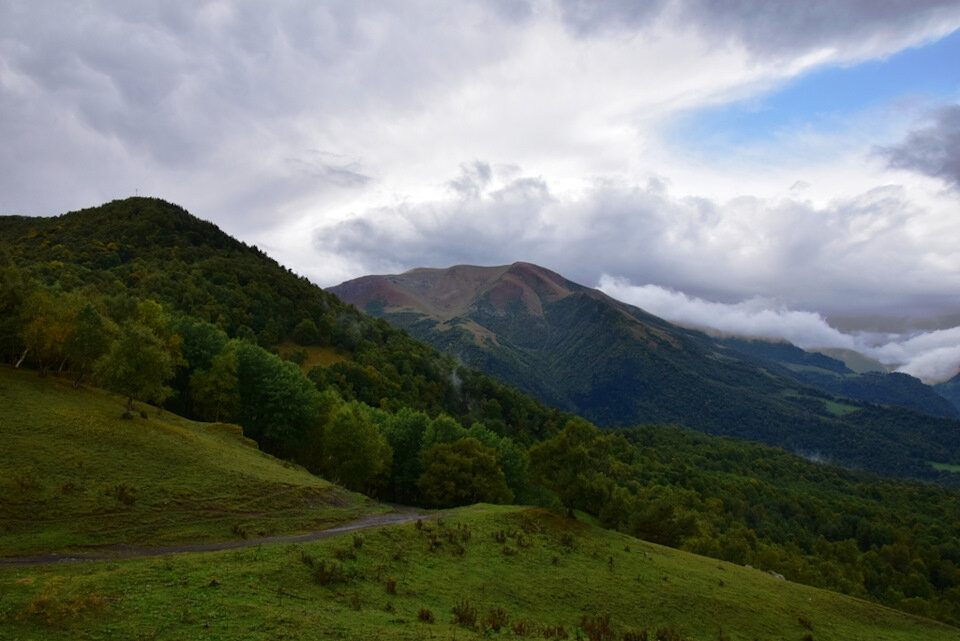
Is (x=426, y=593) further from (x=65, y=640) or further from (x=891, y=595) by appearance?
(x=891, y=595)

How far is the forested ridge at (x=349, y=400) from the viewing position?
52031 millimetres

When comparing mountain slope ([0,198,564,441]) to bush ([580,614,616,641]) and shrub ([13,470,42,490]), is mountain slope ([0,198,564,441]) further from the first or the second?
bush ([580,614,616,641])

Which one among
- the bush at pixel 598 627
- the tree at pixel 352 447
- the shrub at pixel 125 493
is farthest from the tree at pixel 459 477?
the bush at pixel 598 627

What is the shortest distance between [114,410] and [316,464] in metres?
30.6

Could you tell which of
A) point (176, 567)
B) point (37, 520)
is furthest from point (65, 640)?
point (37, 520)

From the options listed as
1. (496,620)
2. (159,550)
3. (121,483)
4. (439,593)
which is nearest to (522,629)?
(496,620)

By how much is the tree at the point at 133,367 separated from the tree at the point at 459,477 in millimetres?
35098

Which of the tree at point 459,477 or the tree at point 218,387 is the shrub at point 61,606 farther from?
the tree at point 218,387

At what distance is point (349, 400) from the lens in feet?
375

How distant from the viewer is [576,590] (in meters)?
30.3

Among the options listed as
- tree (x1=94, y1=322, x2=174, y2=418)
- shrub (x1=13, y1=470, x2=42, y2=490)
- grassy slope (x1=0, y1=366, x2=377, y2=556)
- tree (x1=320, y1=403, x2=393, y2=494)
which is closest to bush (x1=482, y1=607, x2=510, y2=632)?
grassy slope (x1=0, y1=366, x2=377, y2=556)

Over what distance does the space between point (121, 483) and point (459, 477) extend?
41.0 m

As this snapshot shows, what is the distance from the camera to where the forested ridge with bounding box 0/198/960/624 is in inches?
2048

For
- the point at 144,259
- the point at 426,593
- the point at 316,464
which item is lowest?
the point at 316,464
